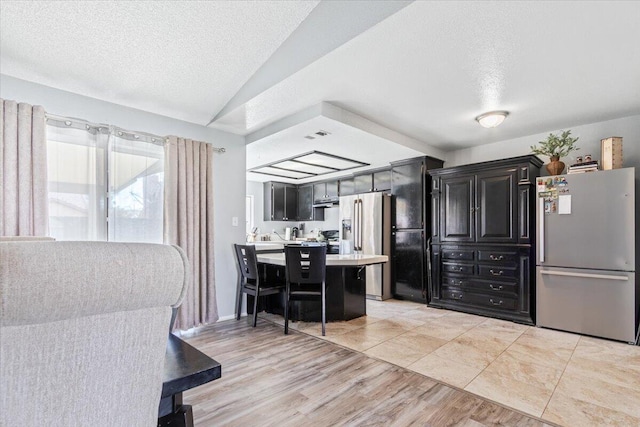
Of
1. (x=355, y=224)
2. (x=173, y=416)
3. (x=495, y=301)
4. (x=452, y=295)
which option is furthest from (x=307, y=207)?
(x=173, y=416)

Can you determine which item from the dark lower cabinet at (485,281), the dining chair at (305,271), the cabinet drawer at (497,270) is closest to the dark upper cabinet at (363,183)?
the dark lower cabinet at (485,281)

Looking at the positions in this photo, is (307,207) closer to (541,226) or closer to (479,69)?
(541,226)

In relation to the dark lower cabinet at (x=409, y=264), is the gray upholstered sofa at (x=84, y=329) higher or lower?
higher

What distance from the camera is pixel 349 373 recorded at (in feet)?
7.75

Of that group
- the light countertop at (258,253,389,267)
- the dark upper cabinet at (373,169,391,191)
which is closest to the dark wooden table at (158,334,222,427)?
the light countertop at (258,253,389,267)

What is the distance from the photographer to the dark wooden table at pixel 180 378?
71 cm

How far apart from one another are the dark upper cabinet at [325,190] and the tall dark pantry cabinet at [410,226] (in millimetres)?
1376

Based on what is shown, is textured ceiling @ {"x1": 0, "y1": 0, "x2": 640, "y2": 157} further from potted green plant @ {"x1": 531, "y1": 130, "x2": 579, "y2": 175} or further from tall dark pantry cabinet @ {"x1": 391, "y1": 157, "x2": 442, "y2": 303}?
tall dark pantry cabinet @ {"x1": 391, "y1": 157, "x2": 442, "y2": 303}

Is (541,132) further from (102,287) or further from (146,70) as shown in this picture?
(102,287)

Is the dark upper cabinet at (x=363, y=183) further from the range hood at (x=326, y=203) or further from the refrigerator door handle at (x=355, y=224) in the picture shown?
the range hood at (x=326, y=203)

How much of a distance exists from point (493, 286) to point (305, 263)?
2.42 m

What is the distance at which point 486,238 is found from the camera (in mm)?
3945

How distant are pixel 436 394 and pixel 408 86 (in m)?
2.38

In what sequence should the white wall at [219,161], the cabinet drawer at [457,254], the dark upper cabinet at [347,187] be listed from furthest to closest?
1. the dark upper cabinet at [347,187]
2. the cabinet drawer at [457,254]
3. the white wall at [219,161]
